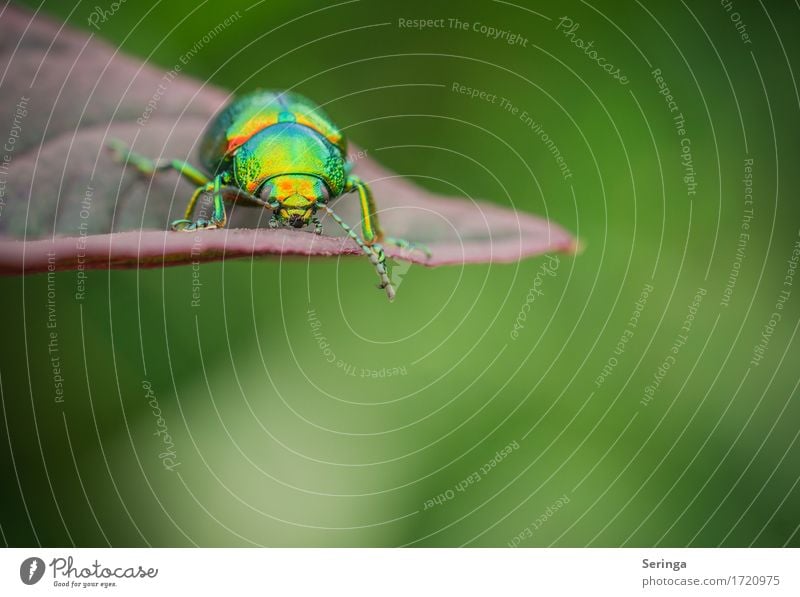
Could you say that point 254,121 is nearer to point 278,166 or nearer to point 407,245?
point 278,166

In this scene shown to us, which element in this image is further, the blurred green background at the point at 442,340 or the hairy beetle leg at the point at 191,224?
the blurred green background at the point at 442,340

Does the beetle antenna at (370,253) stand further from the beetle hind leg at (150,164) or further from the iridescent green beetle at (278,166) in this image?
the beetle hind leg at (150,164)

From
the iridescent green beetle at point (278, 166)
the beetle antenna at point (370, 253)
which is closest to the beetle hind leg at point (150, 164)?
the iridescent green beetle at point (278, 166)

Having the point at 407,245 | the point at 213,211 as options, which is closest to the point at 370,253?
the point at 407,245

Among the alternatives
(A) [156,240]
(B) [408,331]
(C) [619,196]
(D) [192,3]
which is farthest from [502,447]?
(D) [192,3]

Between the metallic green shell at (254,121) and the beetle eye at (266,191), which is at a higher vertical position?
the metallic green shell at (254,121)

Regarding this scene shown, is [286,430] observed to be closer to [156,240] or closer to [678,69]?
[156,240]
